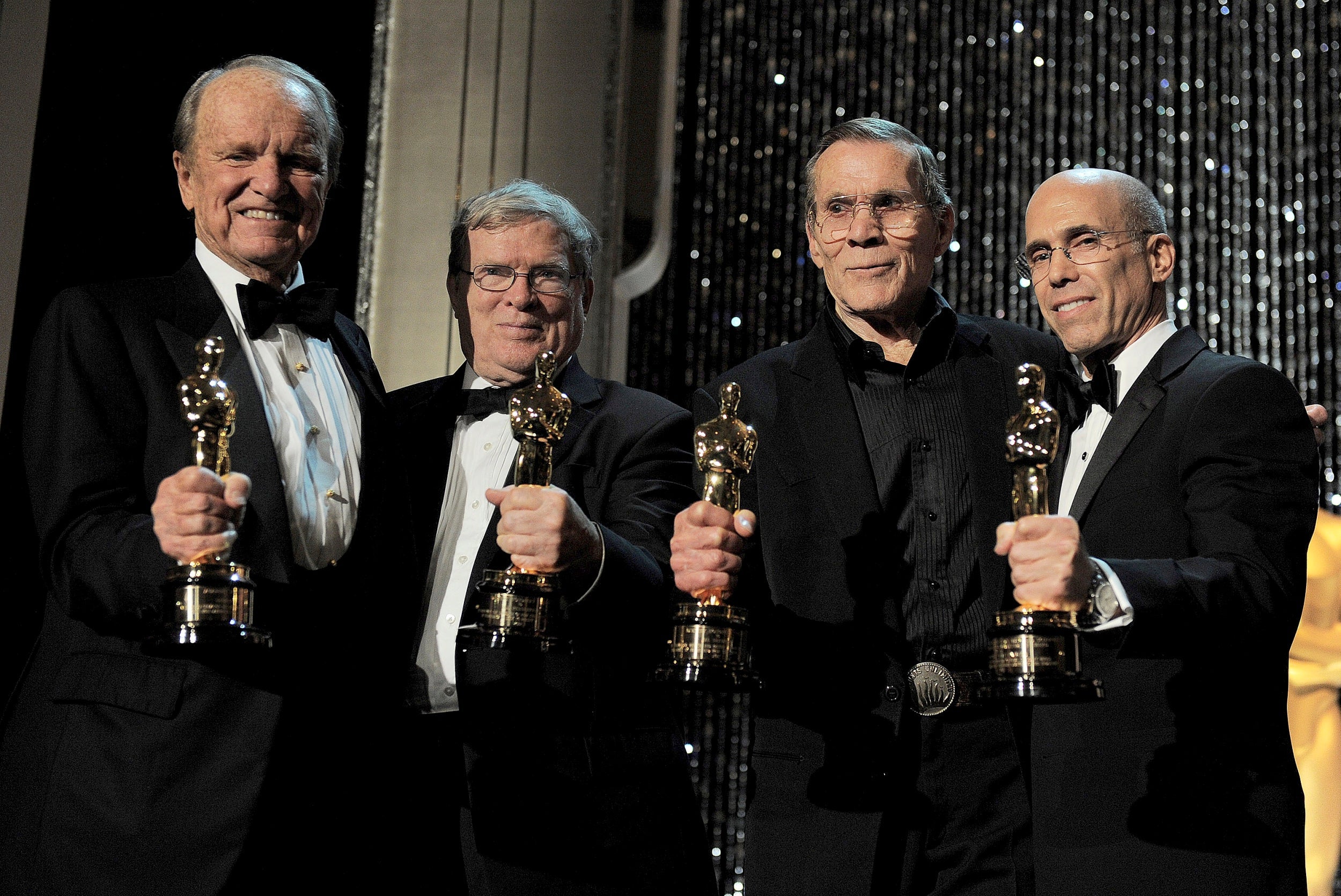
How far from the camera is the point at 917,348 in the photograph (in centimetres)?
199

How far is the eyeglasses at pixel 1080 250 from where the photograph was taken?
197cm

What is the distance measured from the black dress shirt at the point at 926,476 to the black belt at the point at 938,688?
0.09 ft

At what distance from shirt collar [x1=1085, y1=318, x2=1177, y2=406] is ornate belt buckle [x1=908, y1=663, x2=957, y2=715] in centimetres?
42

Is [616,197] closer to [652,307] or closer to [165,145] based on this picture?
[165,145]

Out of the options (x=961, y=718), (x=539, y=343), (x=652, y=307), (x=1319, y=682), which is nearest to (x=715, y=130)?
(x=652, y=307)

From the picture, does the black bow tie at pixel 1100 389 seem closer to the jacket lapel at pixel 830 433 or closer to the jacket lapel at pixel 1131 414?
the jacket lapel at pixel 1131 414

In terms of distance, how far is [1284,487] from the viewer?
169cm

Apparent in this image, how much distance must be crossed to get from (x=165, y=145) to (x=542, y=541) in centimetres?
147

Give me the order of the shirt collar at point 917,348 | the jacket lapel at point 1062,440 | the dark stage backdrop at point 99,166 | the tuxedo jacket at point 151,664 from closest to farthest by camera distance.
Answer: the tuxedo jacket at point 151,664
the jacket lapel at point 1062,440
the shirt collar at point 917,348
the dark stage backdrop at point 99,166

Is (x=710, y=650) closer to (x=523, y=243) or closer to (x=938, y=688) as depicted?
(x=938, y=688)

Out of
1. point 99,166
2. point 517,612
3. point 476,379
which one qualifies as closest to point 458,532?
point 476,379

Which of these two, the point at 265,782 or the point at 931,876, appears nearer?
the point at 265,782

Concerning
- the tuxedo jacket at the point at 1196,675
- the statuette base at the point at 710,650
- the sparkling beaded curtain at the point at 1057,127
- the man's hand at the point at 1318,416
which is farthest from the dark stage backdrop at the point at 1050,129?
the statuette base at the point at 710,650

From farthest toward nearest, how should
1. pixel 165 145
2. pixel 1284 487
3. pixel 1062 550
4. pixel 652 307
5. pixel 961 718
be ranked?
pixel 652 307 → pixel 165 145 → pixel 961 718 → pixel 1284 487 → pixel 1062 550
